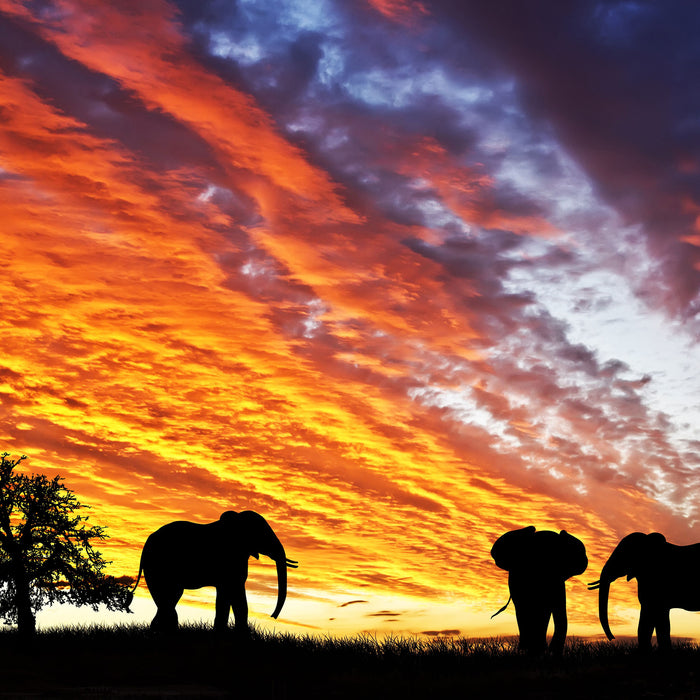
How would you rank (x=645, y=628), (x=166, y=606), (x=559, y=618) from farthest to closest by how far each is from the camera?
(x=166, y=606) < (x=559, y=618) < (x=645, y=628)

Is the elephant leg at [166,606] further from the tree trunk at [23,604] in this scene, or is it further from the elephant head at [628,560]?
the elephant head at [628,560]

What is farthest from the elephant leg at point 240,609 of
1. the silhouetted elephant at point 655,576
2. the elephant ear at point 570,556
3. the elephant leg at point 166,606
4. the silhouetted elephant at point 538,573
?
the silhouetted elephant at point 655,576

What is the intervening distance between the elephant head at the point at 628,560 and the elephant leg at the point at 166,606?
11885mm

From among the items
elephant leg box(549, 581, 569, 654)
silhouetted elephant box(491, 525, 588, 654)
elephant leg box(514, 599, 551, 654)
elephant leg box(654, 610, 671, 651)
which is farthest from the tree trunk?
elephant leg box(654, 610, 671, 651)

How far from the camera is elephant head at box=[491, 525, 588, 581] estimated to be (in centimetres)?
2320

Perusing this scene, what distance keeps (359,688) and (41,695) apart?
6.26 meters

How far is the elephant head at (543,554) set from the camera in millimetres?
23203

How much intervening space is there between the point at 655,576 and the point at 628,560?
40.5 inches

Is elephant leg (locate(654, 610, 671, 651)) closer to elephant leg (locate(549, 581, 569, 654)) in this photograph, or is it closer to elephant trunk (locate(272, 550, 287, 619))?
elephant leg (locate(549, 581, 569, 654))

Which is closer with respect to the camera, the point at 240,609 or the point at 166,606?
the point at 240,609

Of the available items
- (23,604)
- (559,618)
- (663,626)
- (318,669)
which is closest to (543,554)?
(559,618)

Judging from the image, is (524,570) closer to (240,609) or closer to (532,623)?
(532,623)

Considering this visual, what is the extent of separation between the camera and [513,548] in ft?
78.6

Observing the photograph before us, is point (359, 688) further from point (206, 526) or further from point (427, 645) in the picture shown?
point (206, 526)
